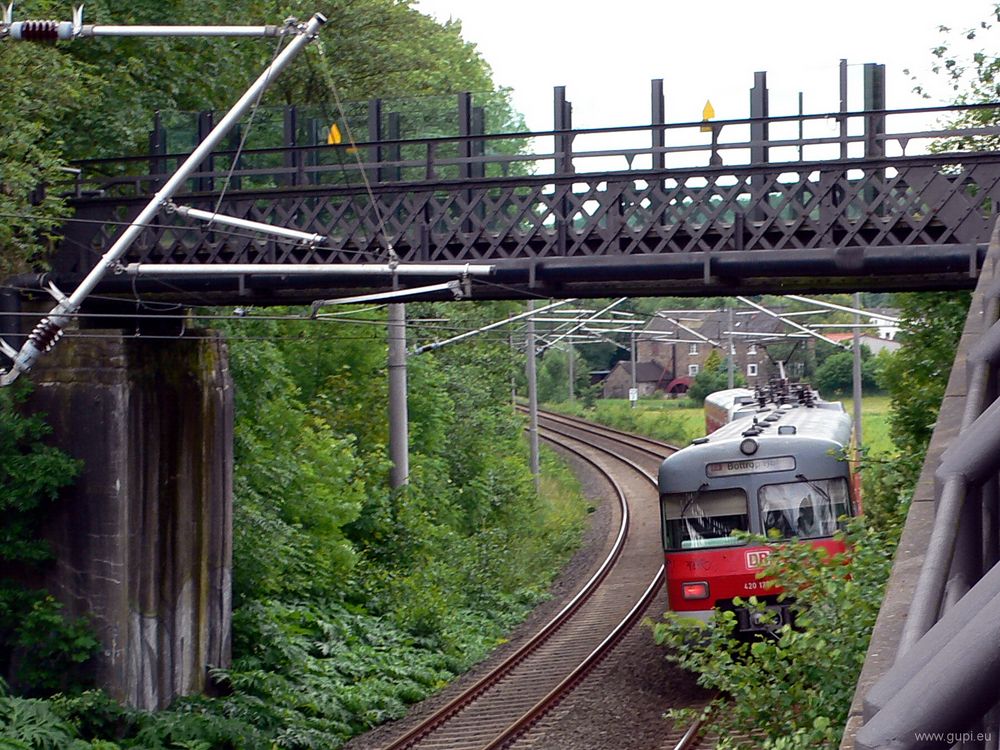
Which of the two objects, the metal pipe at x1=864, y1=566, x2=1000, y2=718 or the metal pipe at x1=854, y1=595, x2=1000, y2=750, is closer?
the metal pipe at x1=854, y1=595, x2=1000, y2=750

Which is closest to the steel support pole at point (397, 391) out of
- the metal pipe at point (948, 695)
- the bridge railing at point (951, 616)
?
the bridge railing at point (951, 616)

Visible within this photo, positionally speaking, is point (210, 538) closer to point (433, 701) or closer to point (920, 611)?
point (433, 701)

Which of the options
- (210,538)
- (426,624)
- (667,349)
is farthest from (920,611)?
(667,349)

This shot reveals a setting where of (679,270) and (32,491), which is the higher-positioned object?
(679,270)

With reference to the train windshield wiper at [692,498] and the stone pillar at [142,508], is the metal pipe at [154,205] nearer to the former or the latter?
the stone pillar at [142,508]

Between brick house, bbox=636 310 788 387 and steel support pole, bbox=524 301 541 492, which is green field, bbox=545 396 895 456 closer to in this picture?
brick house, bbox=636 310 788 387

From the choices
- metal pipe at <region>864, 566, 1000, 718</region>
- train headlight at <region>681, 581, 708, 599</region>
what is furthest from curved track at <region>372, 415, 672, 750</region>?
metal pipe at <region>864, 566, 1000, 718</region>

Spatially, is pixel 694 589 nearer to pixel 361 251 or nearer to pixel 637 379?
pixel 361 251

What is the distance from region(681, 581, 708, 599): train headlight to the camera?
53.8 feet

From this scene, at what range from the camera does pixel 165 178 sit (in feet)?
50.9

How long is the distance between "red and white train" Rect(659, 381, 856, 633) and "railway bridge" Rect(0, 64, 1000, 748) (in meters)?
2.11

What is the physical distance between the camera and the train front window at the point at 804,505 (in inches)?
644

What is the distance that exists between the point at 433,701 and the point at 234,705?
2.56 m

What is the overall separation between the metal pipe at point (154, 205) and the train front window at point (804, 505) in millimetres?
8275
